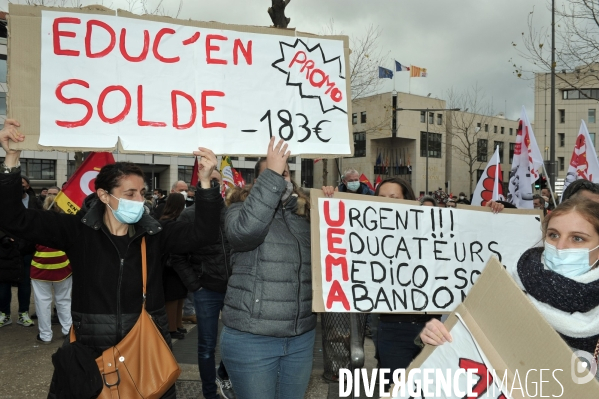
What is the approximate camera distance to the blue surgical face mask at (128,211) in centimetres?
292

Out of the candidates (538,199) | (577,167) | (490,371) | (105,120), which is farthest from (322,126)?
(538,199)

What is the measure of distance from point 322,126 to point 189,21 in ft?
3.69

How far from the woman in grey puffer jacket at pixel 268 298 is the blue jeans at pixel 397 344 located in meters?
0.78

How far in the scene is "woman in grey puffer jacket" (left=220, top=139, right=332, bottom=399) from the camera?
2703 mm

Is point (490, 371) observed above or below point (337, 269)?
below

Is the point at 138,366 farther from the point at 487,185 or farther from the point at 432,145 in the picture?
the point at 432,145

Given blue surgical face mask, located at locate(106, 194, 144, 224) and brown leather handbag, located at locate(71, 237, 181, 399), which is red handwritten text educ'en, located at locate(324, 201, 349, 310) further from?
blue surgical face mask, located at locate(106, 194, 144, 224)

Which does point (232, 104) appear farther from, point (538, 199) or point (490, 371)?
point (538, 199)

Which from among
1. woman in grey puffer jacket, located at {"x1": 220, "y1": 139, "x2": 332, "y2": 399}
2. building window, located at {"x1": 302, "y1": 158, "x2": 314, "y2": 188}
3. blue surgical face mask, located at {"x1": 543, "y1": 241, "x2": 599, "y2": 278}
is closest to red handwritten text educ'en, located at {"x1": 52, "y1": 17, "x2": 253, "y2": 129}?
woman in grey puffer jacket, located at {"x1": 220, "y1": 139, "x2": 332, "y2": 399}

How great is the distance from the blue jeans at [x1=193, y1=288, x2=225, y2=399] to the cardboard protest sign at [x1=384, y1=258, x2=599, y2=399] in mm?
2780

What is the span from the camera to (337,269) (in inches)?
126

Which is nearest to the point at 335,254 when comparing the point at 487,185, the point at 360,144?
the point at 487,185

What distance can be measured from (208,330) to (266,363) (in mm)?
1932

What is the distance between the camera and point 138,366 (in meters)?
2.70
